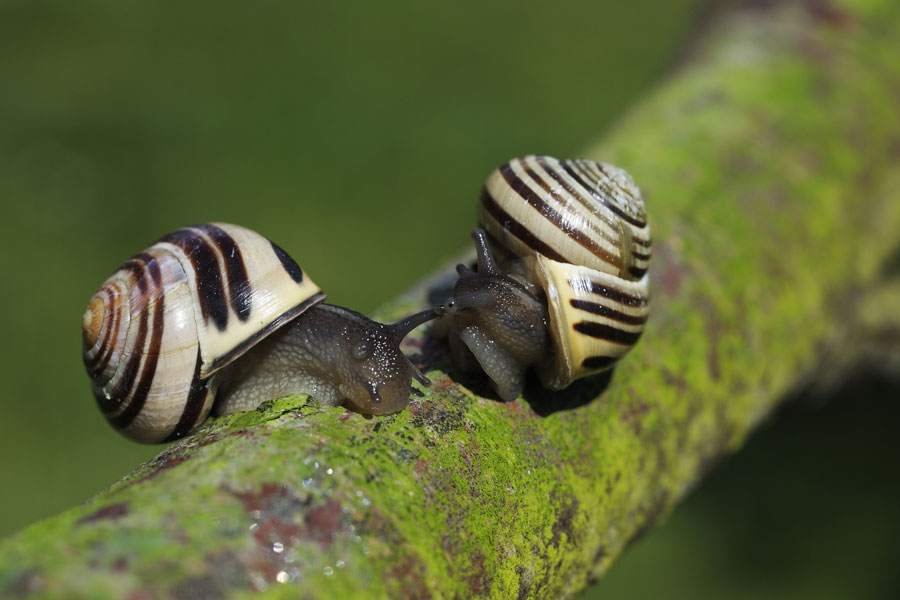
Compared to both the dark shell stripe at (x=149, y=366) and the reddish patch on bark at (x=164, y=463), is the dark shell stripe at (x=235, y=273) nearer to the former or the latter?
the dark shell stripe at (x=149, y=366)

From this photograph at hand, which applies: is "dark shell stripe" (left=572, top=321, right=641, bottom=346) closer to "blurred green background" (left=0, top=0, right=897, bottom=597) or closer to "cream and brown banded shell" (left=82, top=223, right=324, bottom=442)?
"cream and brown banded shell" (left=82, top=223, right=324, bottom=442)

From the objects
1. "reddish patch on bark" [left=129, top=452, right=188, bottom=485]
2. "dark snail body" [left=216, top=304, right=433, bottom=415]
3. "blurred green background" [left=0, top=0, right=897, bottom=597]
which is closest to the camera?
"reddish patch on bark" [left=129, top=452, right=188, bottom=485]

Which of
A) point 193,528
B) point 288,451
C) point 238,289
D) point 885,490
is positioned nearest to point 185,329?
point 238,289

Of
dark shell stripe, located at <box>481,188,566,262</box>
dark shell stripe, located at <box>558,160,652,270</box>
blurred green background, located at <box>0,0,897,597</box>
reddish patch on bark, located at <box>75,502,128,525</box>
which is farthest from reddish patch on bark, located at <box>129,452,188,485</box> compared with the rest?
blurred green background, located at <box>0,0,897,597</box>

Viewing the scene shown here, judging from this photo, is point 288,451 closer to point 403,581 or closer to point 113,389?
point 403,581

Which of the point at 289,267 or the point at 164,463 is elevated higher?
the point at 289,267

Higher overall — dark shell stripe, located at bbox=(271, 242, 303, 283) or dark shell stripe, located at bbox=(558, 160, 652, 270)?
dark shell stripe, located at bbox=(271, 242, 303, 283)

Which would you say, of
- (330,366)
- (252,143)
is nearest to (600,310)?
(330,366)

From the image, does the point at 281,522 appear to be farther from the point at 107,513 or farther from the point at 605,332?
the point at 605,332
